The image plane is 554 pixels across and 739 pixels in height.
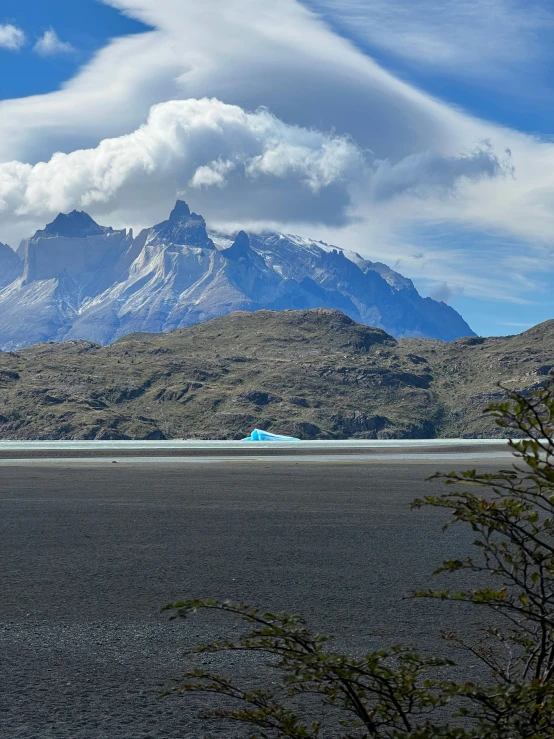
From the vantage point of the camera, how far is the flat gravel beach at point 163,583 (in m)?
7.36

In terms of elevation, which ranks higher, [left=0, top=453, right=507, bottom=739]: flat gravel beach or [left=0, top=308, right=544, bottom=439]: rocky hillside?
[left=0, top=308, right=544, bottom=439]: rocky hillside

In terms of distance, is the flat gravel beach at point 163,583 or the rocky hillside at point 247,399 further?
the rocky hillside at point 247,399

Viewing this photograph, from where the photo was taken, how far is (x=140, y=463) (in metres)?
46.5

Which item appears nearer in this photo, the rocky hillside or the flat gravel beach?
the flat gravel beach

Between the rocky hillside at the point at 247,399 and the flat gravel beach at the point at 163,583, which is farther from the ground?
the rocky hillside at the point at 247,399

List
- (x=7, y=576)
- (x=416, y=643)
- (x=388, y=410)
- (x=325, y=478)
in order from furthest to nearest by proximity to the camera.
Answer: (x=388, y=410)
(x=325, y=478)
(x=7, y=576)
(x=416, y=643)

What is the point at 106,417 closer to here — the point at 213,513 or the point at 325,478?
the point at 325,478

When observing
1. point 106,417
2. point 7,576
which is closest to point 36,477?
point 7,576

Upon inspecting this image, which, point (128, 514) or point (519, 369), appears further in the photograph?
point (519, 369)

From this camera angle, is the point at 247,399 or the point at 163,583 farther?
the point at 247,399

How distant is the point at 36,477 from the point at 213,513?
1618cm

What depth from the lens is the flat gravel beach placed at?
7.36m

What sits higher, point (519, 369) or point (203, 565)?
point (519, 369)

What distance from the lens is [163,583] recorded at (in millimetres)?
12562
